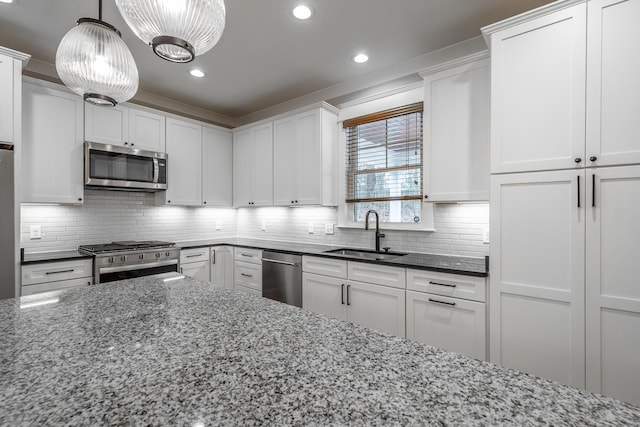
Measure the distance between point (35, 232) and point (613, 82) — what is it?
4620mm

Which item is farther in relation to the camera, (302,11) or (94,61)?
(302,11)

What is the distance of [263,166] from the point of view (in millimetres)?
3943

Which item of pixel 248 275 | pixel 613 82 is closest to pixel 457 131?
pixel 613 82

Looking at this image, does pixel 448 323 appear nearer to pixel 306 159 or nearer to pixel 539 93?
pixel 539 93

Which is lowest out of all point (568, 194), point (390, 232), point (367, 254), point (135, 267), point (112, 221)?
point (135, 267)

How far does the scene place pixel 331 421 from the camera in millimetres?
553

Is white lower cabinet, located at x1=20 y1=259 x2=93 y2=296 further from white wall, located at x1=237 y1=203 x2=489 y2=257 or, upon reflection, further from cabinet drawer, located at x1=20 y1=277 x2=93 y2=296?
white wall, located at x1=237 y1=203 x2=489 y2=257

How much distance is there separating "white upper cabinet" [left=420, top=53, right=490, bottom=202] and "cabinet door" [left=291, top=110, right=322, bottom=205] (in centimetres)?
118

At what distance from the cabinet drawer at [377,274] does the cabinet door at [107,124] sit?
2.78 meters

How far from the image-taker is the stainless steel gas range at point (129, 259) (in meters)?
2.85

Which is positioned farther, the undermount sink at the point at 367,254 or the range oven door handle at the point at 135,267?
the undermount sink at the point at 367,254

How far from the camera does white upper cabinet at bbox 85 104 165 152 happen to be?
312 centimetres

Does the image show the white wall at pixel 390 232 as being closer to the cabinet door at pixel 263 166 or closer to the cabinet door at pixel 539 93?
the cabinet door at pixel 263 166

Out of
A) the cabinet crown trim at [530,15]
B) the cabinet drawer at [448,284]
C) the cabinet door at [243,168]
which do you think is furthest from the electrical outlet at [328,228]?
the cabinet crown trim at [530,15]
